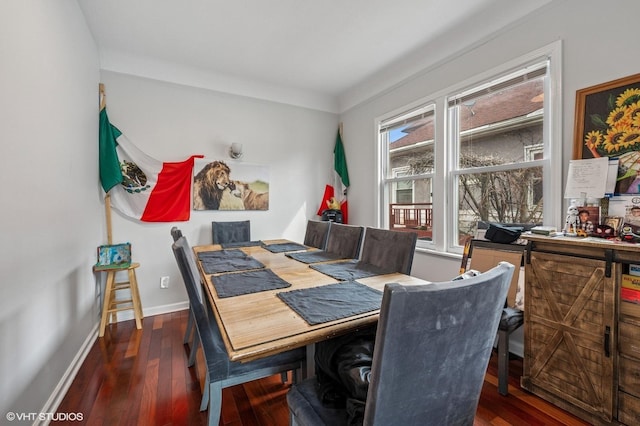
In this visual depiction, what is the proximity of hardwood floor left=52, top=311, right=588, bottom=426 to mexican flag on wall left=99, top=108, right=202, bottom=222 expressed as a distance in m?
1.43

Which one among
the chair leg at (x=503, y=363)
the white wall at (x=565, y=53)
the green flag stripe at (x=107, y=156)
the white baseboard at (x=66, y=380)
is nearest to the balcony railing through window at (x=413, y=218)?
the white wall at (x=565, y=53)

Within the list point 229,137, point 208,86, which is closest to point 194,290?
point 229,137

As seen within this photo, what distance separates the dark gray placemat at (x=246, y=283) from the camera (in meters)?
1.41

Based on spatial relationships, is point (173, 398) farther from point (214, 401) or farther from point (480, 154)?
point (480, 154)

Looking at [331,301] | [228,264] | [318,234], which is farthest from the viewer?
[318,234]

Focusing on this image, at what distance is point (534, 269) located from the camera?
173 centimetres

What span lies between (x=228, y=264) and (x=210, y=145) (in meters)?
1.99

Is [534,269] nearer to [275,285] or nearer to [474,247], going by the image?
[474,247]

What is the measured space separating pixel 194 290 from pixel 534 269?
1.98m

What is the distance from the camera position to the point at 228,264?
6.52 ft

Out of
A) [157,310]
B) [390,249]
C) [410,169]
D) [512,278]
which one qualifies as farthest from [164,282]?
[512,278]

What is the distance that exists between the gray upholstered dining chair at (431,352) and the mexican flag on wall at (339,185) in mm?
3301

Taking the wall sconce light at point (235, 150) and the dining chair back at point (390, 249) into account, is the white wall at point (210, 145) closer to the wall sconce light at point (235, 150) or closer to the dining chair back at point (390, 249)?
the wall sconce light at point (235, 150)

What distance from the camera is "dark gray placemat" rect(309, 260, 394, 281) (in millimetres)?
1724
